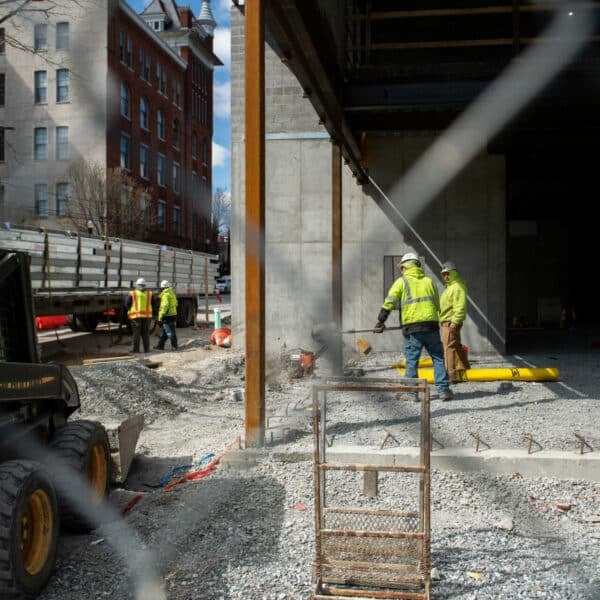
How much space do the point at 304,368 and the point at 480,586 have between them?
7.42m

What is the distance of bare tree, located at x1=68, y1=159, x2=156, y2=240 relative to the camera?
16531mm

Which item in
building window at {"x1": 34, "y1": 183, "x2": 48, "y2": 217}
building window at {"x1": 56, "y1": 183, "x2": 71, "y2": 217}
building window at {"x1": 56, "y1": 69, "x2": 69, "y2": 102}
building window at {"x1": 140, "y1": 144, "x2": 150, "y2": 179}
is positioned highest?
building window at {"x1": 140, "y1": 144, "x2": 150, "y2": 179}

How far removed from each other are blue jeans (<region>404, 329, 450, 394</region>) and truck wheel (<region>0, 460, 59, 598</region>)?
5347 mm

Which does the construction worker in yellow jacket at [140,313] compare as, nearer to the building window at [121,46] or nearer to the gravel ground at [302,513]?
the gravel ground at [302,513]

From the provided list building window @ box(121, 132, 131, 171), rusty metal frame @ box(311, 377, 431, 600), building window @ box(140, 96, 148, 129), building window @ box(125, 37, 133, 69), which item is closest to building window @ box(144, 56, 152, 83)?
building window @ box(140, 96, 148, 129)

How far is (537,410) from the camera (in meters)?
7.73

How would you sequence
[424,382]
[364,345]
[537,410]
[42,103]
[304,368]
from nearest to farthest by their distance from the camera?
[424,382] → [42,103] → [537,410] → [304,368] → [364,345]

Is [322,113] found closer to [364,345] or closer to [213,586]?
[364,345]

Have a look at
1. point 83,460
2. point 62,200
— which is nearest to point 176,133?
point 62,200

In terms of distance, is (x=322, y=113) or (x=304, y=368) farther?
(x=304, y=368)

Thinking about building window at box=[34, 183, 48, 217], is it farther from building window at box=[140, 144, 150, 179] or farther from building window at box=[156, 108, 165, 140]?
building window at box=[140, 144, 150, 179]

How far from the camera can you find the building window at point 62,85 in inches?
247

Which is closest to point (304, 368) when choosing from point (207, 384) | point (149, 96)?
point (207, 384)

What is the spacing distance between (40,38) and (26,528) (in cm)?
437
